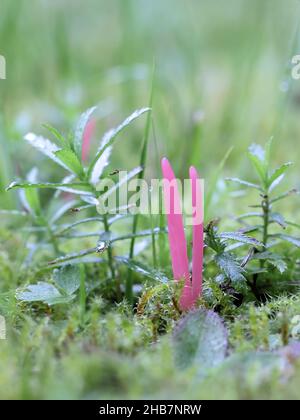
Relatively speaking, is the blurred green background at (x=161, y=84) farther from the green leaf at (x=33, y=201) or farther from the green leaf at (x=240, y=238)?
the green leaf at (x=240, y=238)

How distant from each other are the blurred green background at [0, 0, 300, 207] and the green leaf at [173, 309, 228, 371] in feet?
2.67

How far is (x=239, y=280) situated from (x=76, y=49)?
2426 mm

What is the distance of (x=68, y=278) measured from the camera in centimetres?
102

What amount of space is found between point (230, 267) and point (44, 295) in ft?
1.05

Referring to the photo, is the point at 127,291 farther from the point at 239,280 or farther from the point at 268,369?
the point at 268,369

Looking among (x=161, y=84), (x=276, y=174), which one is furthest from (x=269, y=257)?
(x=161, y=84)

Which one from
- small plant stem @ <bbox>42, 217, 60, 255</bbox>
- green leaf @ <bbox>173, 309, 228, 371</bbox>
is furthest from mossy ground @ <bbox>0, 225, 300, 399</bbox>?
small plant stem @ <bbox>42, 217, 60, 255</bbox>

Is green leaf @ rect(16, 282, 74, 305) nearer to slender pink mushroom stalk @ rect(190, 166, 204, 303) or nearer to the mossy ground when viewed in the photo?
the mossy ground

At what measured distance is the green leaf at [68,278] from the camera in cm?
99

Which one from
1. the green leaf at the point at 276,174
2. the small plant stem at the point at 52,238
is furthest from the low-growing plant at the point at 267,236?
the small plant stem at the point at 52,238

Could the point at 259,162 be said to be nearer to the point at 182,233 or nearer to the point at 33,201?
the point at 182,233

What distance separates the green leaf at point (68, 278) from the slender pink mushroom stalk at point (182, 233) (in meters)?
0.19

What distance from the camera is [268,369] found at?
734 mm

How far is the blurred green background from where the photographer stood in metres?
1.98
